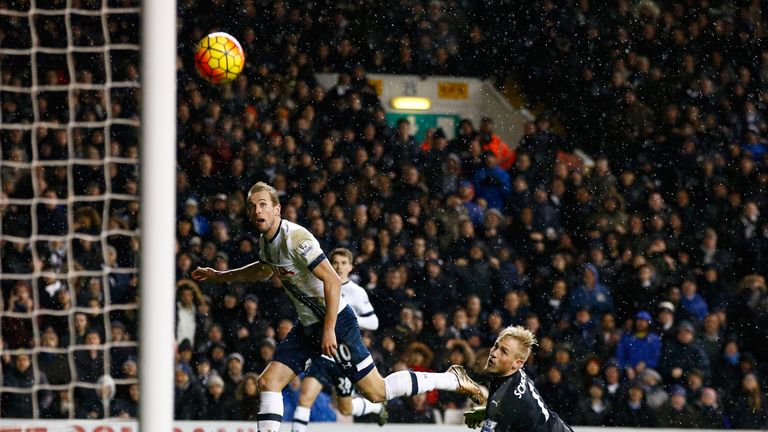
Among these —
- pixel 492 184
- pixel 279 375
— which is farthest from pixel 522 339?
pixel 492 184

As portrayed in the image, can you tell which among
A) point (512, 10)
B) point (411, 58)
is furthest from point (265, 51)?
point (512, 10)

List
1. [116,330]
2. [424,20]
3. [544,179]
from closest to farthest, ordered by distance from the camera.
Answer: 1. [116,330]
2. [544,179]
3. [424,20]

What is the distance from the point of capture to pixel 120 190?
11.6 meters

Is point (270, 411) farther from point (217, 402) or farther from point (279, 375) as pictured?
point (217, 402)

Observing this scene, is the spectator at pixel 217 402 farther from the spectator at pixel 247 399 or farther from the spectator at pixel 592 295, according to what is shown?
the spectator at pixel 592 295

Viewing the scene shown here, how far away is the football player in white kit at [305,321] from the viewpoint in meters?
7.15

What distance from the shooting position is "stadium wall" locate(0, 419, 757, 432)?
9.81 m

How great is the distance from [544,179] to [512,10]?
2.21 metres

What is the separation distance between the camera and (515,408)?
6.49m

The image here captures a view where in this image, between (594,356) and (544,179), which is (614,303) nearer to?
(594,356)

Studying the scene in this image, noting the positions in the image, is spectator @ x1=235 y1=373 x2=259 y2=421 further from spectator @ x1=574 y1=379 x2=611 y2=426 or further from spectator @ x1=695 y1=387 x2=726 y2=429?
spectator @ x1=695 y1=387 x2=726 y2=429

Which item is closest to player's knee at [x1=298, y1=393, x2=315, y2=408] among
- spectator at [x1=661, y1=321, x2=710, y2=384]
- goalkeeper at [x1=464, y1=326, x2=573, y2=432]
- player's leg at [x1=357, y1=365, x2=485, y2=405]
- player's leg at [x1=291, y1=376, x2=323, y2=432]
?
player's leg at [x1=291, y1=376, x2=323, y2=432]

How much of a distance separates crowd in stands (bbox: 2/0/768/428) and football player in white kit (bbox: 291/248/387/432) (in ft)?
3.47

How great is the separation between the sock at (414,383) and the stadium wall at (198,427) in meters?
2.32
